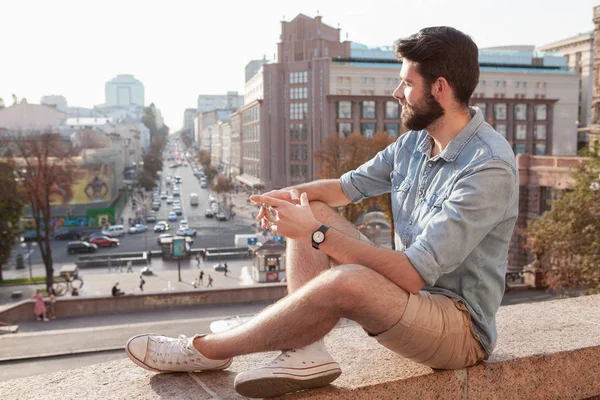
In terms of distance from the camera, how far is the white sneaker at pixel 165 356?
3162mm

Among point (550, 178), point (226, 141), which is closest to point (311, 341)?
point (550, 178)

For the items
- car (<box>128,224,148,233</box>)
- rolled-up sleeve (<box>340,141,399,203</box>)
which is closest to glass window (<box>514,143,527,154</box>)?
car (<box>128,224,148,233</box>)

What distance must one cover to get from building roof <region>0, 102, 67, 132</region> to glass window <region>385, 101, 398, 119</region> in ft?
111

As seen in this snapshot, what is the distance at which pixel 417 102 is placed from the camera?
3145 mm

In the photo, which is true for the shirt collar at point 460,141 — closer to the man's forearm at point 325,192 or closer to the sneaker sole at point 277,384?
the man's forearm at point 325,192

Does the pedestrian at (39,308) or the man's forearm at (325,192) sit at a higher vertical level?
the man's forearm at (325,192)

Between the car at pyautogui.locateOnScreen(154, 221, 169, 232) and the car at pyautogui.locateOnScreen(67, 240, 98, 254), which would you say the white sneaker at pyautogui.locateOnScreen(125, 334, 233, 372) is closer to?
the car at pyautogui.locateOnScreen(67, 240, 98, 254)

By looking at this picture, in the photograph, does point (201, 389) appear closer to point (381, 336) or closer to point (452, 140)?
point (381, 336)

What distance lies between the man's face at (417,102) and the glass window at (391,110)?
58346 millimetres

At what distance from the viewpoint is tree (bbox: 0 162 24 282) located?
32062 mm

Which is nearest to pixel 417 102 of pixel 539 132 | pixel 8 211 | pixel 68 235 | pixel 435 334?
pixel 435 334

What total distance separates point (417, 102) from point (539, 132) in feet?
216

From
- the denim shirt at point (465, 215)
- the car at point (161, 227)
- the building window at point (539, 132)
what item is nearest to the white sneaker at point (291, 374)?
the denim shirt at point (465, 215)

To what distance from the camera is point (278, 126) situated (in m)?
67.9
